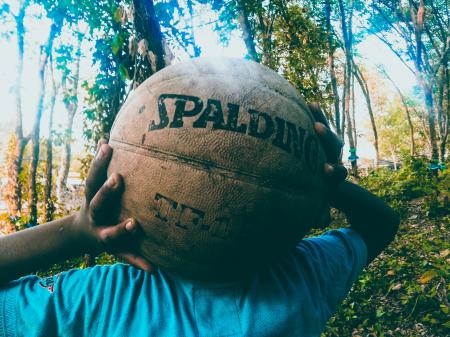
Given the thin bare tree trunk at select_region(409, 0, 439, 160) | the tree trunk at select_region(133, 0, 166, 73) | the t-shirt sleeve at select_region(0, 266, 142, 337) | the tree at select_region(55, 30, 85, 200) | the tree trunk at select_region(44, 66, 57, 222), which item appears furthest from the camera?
the thin bare tree trunk at select_region(409, 0, 439, 160)

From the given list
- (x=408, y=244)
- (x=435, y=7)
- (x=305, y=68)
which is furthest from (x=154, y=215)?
(x=435, y=7)

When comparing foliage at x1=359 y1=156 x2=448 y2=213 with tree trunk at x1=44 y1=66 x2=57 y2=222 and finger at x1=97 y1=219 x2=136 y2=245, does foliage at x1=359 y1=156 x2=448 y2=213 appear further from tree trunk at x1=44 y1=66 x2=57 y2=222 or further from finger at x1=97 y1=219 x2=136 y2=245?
tree trunk at x1=44 y1=66 x2=57 y2=222

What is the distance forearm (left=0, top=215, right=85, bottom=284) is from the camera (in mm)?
1242

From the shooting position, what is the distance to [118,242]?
1.21 m

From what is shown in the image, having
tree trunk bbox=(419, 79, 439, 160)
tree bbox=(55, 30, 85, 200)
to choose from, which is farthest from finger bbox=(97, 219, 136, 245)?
tree trunk bbox=(419, 79, 439, 160)

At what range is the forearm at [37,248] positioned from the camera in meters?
1.24

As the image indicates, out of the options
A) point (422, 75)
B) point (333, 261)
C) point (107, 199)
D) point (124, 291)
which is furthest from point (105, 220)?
point (422, 75)

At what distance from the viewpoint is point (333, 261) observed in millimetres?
1569

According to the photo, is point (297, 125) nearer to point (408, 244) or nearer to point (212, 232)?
point (212, 232)

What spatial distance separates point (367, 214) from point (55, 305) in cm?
140

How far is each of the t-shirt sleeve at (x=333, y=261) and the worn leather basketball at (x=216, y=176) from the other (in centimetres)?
28

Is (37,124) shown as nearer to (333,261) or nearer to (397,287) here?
(397,287)

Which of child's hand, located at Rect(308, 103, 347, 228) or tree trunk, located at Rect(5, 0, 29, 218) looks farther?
tree trunk, located at Rect(5, 0, 29, 218)

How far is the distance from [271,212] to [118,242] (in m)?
0.52
